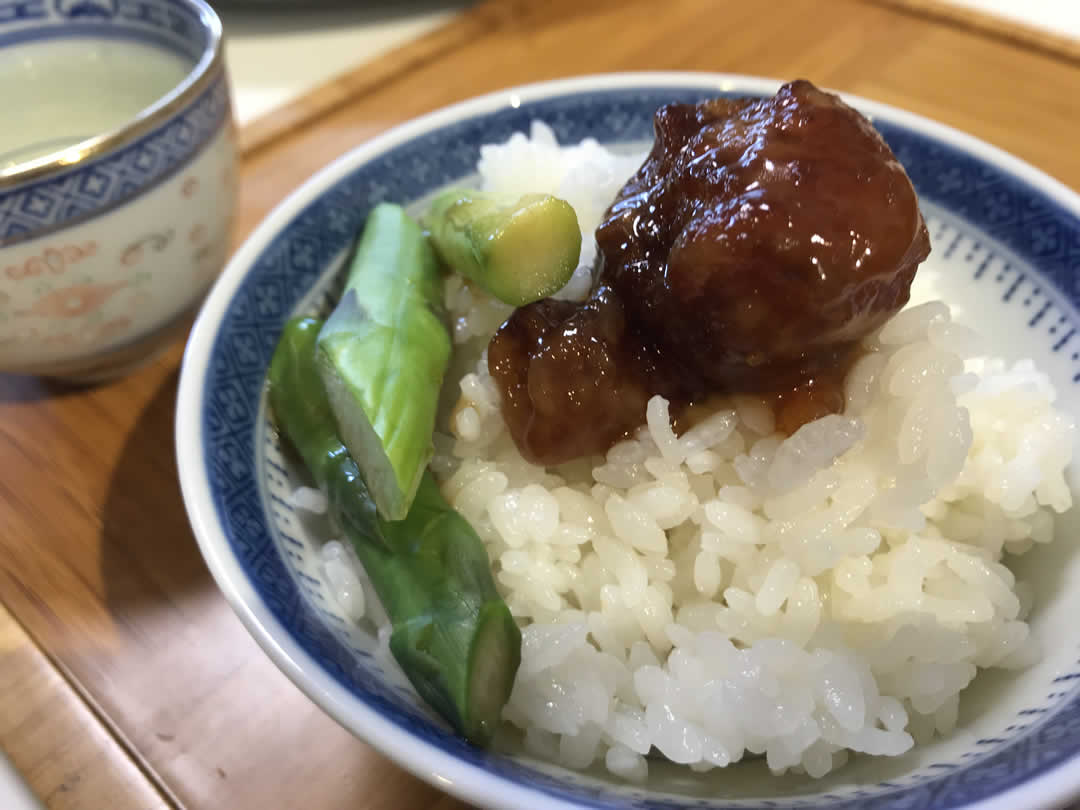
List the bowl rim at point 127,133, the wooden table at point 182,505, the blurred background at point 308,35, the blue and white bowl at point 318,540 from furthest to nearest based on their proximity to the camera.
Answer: the blurred background at point 308,35
the bowl rim at point 127,133
the wooden table at point 182,505
the blue and white bowl at point 318,540

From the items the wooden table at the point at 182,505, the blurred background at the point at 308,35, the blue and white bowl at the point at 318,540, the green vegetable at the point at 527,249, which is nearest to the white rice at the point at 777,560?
the blue and white bowl at the point at 318,540

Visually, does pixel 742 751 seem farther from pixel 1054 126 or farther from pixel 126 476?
pixel 1054 126

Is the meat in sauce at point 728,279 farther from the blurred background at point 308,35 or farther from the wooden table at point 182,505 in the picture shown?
the blurred background at point 308,35

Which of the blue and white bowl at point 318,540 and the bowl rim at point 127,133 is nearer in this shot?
the blue and white bowl at point 318,540

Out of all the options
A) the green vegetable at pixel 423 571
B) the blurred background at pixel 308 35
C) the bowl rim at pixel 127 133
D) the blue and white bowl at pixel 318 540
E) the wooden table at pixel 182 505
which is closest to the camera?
the blue and white bowl at pixel 318 540

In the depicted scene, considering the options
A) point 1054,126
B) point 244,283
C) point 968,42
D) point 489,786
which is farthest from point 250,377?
point 968,42

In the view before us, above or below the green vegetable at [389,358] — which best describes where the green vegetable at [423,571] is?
below
